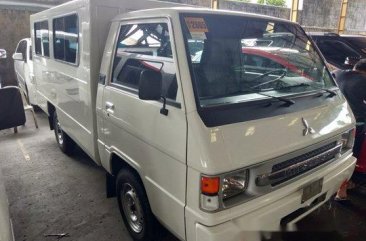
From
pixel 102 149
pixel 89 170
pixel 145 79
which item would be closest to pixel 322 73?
pixel 145 79

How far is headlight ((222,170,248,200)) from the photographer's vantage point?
1812 millimetres

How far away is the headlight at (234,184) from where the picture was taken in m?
1.81

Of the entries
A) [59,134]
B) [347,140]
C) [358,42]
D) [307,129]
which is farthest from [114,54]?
[358,42]

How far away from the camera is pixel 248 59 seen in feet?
8.57

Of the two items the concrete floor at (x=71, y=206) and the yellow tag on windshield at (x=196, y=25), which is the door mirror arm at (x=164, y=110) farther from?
the concrete floor at (x=71, y=206)

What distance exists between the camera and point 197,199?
1.81 meters

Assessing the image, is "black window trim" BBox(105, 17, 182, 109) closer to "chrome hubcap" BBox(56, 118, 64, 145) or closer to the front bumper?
the front bumper

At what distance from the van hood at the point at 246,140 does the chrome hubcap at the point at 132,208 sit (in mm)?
1004

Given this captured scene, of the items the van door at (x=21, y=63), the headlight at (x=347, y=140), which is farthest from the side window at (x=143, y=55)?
the van door at (x=21, y=63)

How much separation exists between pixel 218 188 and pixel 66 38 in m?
2.93

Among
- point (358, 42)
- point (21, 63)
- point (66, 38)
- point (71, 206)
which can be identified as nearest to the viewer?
point (71, 206)

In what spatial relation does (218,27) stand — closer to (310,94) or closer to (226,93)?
(226,93)

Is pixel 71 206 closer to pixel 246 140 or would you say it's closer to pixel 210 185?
pixel 210 185

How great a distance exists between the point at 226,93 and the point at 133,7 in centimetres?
156
